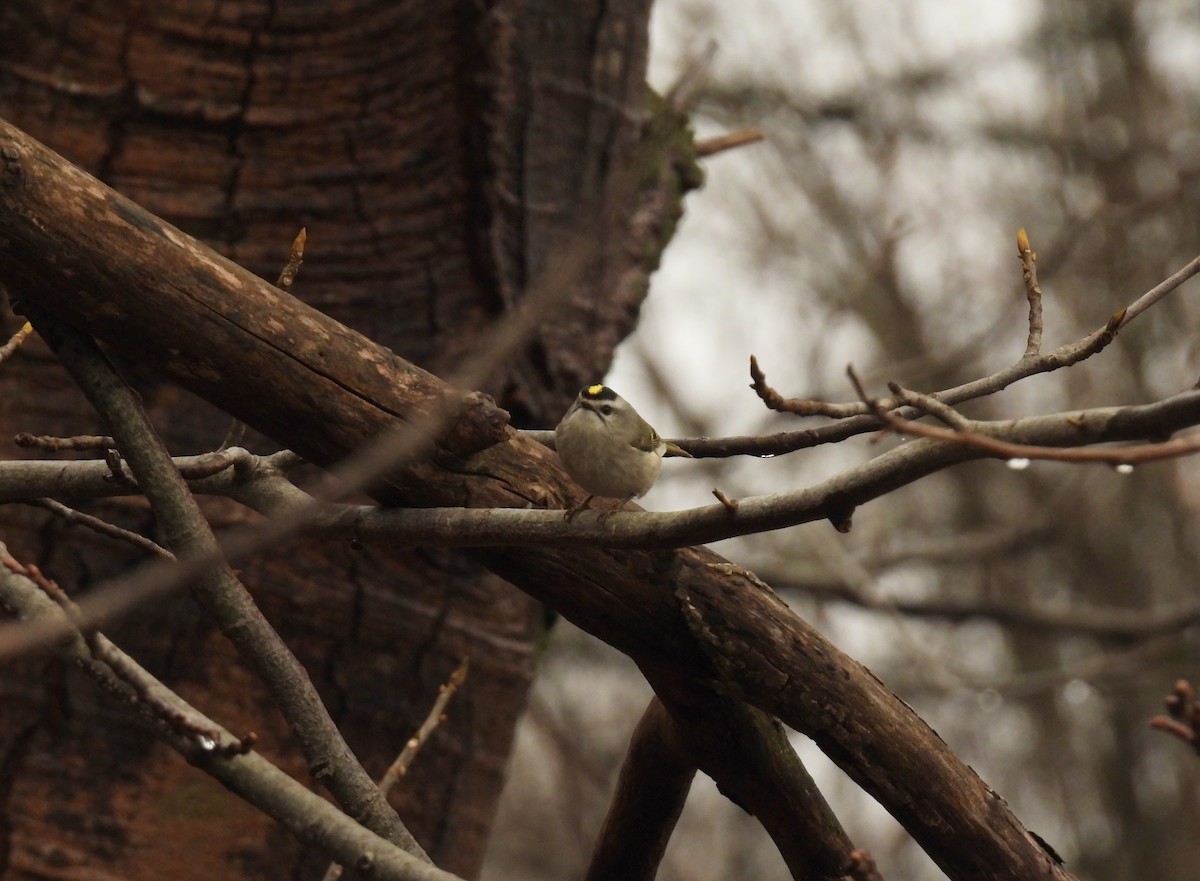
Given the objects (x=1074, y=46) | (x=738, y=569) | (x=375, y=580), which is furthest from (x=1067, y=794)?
(x=738, y=569)

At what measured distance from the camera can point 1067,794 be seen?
11.0 metres

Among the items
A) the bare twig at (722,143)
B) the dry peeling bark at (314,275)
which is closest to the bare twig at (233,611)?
the dry peeling bark at (314,275)

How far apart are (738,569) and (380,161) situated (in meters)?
1.86

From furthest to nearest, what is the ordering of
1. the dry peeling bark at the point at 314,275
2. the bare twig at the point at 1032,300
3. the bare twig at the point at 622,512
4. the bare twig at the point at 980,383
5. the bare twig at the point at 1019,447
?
the dry peeling bark at the point at 314,275 < the bare twig at the point at 1032,300 < the bare twig at the point at 980,383 < the bare twig at the point at 622,512 < the bare twig at the point at 1019,447

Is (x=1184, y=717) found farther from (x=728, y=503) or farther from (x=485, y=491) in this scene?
(x=485, y=491)

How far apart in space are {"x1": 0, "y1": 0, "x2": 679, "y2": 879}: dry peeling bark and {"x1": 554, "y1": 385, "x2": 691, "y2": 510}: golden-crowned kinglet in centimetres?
104

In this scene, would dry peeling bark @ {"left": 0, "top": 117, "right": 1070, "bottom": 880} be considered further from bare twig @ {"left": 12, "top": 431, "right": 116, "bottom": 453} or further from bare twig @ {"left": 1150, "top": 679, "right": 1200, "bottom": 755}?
bare twig @ {"left": 1150, "top": 679, "right": 1200, "bottom": 755}

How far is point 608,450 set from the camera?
248 centimetres

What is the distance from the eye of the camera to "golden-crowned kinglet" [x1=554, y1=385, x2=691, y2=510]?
8.12 ft

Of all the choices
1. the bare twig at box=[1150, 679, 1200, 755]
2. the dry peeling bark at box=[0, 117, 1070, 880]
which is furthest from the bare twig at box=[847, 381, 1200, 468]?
the dry peeling bark at box=[0, 117, 1070, 880]

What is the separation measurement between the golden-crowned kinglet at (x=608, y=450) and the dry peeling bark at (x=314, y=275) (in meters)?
1.04

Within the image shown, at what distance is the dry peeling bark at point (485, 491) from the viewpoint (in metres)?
2.08

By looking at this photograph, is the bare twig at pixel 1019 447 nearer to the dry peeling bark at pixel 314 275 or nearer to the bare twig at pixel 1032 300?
the bare twig at pixel 1032 300

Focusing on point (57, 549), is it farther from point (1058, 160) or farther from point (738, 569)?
A: point (1058, 160)
